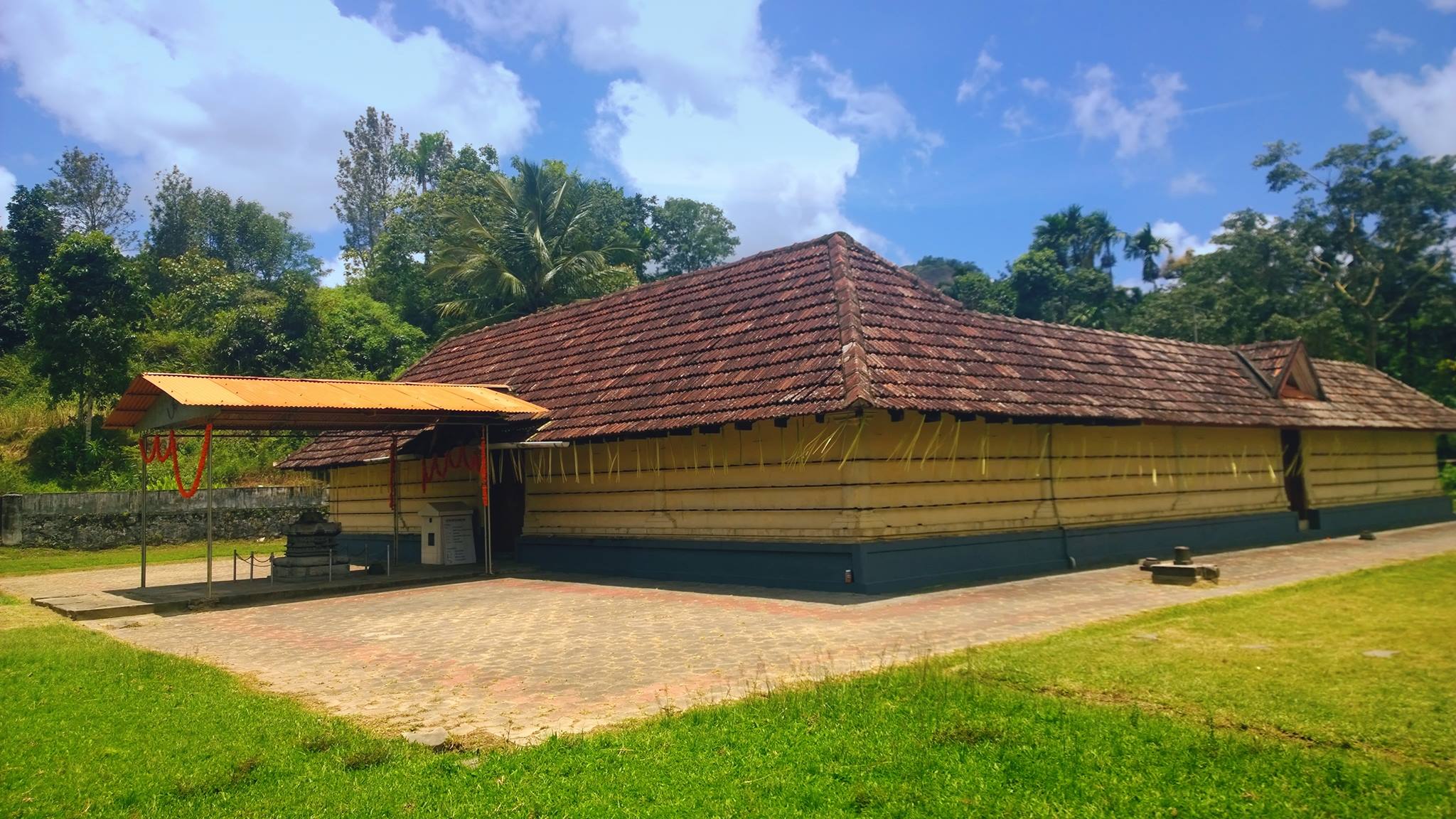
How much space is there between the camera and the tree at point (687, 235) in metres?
46.6

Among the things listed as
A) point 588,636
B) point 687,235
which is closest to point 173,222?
point 687,235

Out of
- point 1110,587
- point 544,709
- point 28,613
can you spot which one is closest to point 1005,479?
point 1110,587

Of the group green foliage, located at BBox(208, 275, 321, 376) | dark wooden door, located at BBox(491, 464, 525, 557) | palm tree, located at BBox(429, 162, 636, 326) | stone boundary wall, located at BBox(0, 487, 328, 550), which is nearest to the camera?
dark wooden door, located at BBox(491, 464, 525, 557)

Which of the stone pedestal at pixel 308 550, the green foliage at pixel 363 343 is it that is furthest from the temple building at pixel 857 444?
the green foliage at pixel 363 343

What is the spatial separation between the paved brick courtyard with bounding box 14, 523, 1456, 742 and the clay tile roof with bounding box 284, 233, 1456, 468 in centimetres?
218

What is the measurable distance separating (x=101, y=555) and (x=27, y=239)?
2086 cm

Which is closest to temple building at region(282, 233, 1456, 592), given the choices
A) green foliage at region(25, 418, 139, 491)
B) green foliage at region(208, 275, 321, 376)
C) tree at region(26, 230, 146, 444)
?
green foliage at region(25, 418, 139, 491)

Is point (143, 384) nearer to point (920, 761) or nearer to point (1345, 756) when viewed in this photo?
point (920, 761)

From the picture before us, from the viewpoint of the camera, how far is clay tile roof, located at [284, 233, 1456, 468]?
1130 centimetres

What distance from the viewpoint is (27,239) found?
3412 centimetres

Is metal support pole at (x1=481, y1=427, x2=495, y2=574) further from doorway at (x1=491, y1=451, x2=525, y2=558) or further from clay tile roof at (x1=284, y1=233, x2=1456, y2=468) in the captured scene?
doorway at (x1=491, y1=451, x2=525, y2=558)

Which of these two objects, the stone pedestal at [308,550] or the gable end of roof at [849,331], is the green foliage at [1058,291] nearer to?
the gable end of roof at [849,331]

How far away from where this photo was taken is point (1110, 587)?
1105cm

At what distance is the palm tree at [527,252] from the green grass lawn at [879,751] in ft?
73.5
